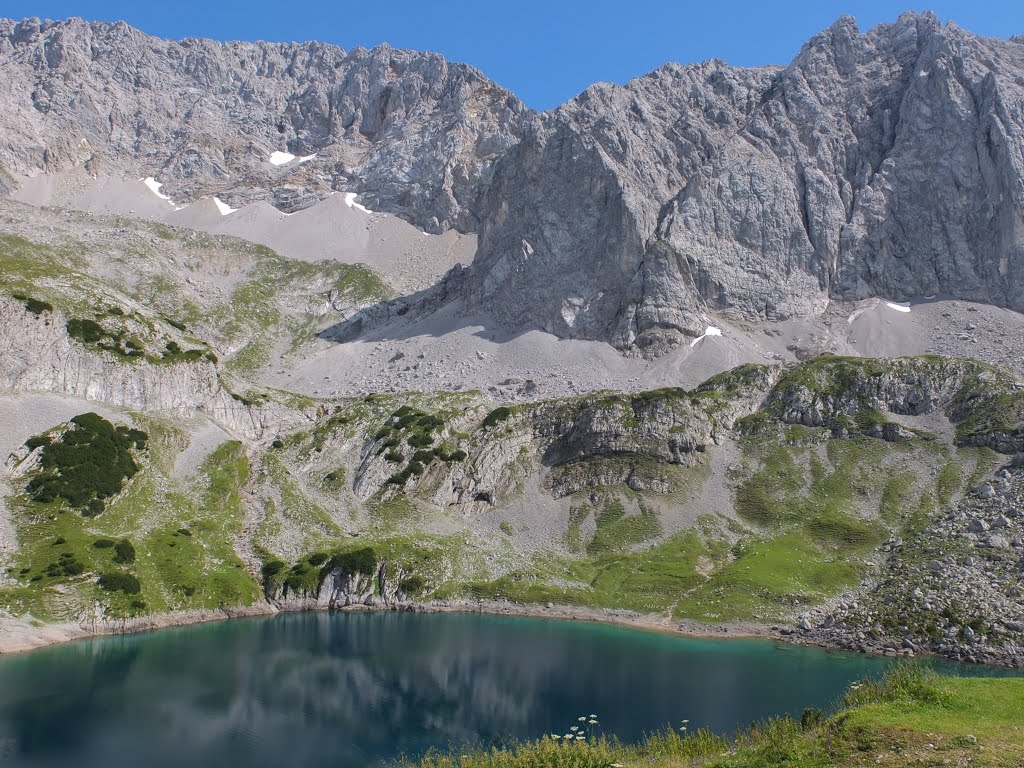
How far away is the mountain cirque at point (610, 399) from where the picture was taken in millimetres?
80250

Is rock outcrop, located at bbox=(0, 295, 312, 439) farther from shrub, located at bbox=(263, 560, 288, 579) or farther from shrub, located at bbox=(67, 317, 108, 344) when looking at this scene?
shrub, located at bbox=(263, 560, 288, 579)

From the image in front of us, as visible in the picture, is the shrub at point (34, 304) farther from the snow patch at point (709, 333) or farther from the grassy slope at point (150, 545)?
the snow patch at point (709, 333)

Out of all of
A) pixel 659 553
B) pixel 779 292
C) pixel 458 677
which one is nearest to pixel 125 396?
pixel 458 677

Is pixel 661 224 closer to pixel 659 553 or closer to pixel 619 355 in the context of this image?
pixel 619 355

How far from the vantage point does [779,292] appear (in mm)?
172125

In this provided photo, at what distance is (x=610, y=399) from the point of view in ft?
409

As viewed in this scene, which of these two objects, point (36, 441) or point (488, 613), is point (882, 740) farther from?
point (36, 441)

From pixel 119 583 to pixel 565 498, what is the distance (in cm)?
6466

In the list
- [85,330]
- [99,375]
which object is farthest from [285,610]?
[85,330]

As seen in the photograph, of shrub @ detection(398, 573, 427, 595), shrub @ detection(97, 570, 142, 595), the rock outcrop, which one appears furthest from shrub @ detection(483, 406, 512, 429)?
shrub @ detection(97, 570, 142, 595)

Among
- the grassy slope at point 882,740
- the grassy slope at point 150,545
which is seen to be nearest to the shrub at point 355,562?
the grassy slope at point 150,545

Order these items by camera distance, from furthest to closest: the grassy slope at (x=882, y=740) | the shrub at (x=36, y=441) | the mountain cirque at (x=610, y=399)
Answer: the shrub at (x=36, y=441)
the mountain cirque at (x=610, y=399)
the grassy slope at (x=882, y=740)

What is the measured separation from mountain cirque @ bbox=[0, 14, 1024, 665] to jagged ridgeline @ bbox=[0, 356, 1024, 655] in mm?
509

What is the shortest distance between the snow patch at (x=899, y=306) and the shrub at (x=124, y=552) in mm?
166459
